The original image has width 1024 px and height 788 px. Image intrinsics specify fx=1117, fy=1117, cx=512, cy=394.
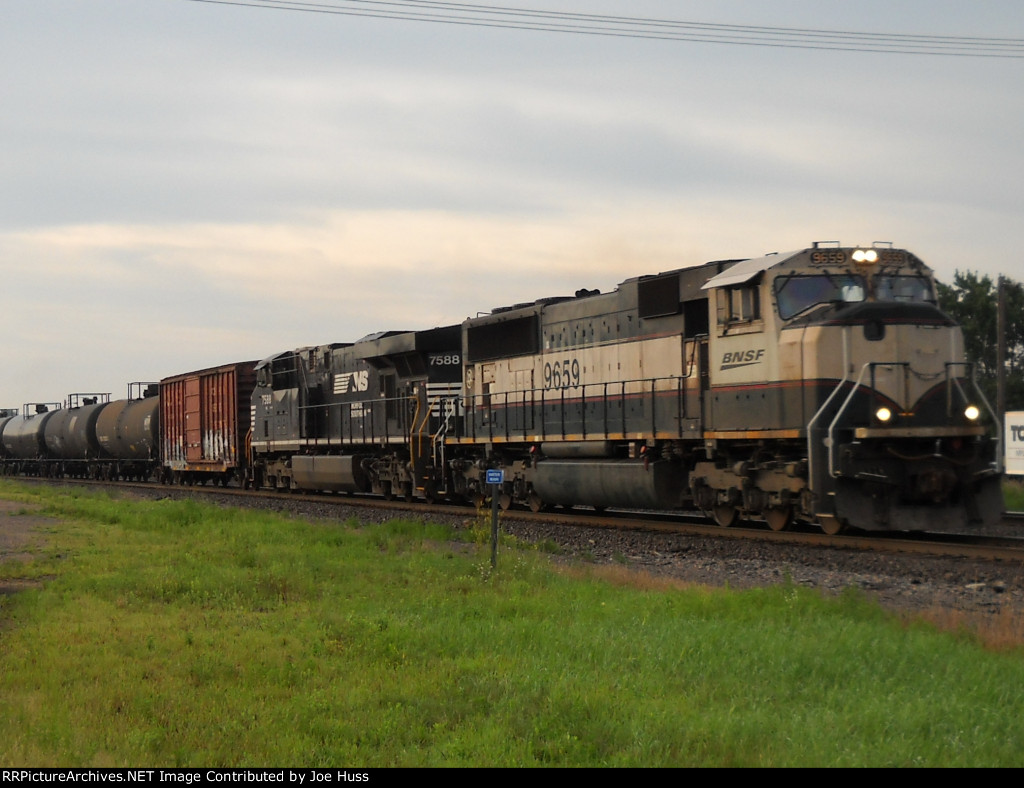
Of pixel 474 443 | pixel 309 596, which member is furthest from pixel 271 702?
pixel 474 443

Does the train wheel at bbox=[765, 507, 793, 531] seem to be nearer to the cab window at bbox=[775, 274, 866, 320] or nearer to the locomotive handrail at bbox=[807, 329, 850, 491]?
the locomotive handrail at bbox=[807, 329, 850, 491]

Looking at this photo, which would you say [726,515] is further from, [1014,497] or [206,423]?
[206,423]

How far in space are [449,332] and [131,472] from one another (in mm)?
24822

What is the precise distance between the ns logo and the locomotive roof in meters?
13.2

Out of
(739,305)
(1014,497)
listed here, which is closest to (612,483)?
(739,305)

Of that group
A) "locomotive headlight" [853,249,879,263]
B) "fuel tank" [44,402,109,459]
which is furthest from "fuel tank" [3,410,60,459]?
"locomotive headlight" [853,249,879,263]

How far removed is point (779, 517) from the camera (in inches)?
620

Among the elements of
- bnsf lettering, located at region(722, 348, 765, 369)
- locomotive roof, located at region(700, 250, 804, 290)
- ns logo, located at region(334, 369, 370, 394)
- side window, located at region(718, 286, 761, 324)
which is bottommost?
bnsf lettering, located at region(722, 348, 765, 369)

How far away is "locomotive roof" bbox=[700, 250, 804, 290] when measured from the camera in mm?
15094

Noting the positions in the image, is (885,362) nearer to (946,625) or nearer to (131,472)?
(946,625)

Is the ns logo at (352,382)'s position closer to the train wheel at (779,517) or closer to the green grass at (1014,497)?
the train wheel at (779,517)

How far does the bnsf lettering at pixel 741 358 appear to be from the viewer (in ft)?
50.4

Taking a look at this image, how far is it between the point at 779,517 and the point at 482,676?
9730 millimetres

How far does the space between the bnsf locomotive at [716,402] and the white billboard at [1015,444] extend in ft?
6.54
